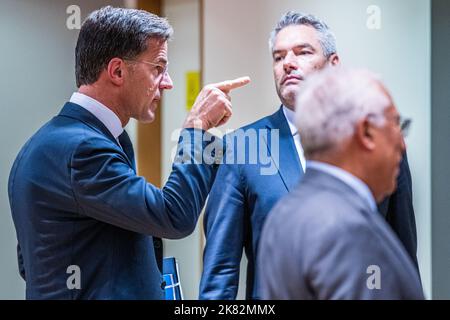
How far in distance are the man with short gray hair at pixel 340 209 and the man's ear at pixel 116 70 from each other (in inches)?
21.5

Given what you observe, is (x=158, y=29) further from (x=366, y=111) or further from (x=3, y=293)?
(x=3, y=293)

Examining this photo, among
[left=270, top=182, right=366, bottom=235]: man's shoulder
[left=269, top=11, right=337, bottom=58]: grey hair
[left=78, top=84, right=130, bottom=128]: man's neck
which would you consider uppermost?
[left=269, top=11, right=337, bottom=58]: grey hair

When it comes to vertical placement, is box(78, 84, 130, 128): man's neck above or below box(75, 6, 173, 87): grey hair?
below

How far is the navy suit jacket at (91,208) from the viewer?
136 centimetres

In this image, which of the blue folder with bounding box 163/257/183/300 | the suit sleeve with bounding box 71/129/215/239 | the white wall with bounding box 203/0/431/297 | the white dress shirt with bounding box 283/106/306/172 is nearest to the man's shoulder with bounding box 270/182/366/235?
the suit sleeve with bounding box 71/129/215/239

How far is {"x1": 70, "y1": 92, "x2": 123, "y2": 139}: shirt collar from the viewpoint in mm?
1481

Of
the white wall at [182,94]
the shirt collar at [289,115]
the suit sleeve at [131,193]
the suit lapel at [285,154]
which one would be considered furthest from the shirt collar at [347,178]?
the white wall at [182,94]

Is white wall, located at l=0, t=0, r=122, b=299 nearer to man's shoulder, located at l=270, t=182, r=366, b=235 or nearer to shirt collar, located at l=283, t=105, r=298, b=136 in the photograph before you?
shirt collar, located at l=283, t=105, r=298, b=136

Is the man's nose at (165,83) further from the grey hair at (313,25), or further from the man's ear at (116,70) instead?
the grey hair at (313,25)

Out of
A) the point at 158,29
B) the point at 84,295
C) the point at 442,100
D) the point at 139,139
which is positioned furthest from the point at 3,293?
the point at 442,100

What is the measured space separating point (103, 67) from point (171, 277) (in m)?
0.67

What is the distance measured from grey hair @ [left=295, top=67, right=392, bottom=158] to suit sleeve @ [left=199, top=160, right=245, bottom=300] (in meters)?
0.62

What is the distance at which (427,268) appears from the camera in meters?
2.53

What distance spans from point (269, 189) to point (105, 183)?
493 mm
